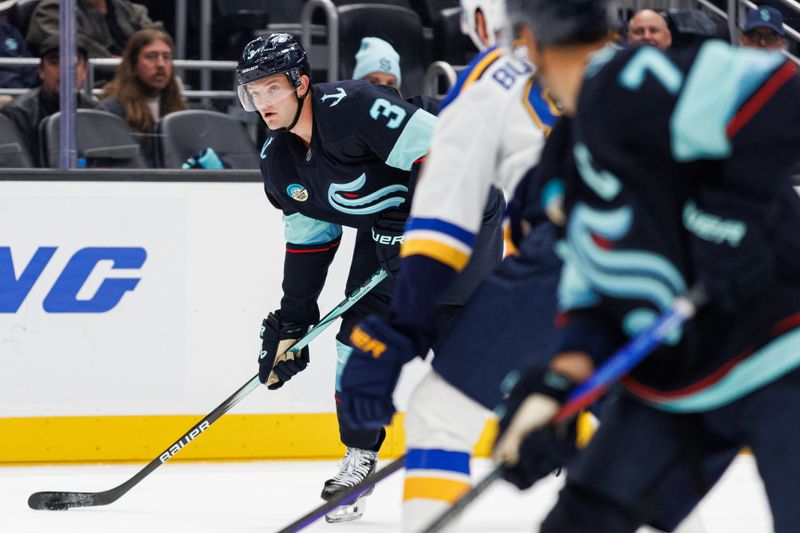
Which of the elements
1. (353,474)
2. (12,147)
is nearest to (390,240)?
(353,474)

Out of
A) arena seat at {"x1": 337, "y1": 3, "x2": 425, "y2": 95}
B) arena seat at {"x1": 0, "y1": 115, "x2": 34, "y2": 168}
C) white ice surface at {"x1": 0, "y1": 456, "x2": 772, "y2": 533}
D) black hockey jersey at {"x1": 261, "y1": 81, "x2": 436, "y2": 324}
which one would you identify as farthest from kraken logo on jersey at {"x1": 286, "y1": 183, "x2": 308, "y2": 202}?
arena seat at {"x1": 337, "y1": 3, "x2": 425, "y2": 95}

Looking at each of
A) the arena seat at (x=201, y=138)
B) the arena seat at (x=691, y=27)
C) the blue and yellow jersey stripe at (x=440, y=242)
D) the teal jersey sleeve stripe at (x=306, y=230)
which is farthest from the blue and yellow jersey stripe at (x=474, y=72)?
the arena seat at (x=691, y=27)

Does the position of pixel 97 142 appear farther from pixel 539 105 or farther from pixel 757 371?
pixel 757 371

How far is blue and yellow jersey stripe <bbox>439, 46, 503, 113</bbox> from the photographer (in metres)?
1.77

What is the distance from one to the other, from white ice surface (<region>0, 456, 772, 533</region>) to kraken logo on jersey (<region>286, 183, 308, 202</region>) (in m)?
0.74

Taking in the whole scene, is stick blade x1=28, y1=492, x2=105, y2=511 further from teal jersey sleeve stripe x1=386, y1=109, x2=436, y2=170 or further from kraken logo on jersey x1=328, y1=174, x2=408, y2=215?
teal jersey sleeve stripe x1=386, y1=109, x2=436, y2=170

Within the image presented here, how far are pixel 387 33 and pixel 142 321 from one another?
1.41 metres

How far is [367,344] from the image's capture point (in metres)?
1.61

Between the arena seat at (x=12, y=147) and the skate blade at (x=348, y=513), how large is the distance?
1.38 meters

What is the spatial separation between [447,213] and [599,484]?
0.51 metres

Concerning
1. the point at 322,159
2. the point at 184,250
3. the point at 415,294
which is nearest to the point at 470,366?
the point at 415,294

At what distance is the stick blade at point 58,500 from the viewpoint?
10.2ft

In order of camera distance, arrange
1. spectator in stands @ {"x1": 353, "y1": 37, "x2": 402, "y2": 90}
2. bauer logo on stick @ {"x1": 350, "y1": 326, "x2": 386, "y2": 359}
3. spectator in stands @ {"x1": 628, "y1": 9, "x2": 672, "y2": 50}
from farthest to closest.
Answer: spectator in stands @ {"x1": 353, "y1": 37, "x2": 402, "y2": 90} → spectator in stands @ {"x1": 628, "y1": 9, "x2": 672, "y2": 50} → bauer logo on stick @ {"x1": 350, "y1": 326, "x2": 386, "y2": 359}

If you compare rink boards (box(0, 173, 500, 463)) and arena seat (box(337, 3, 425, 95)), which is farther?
arena seat (box(337, 3, 425, 95))
